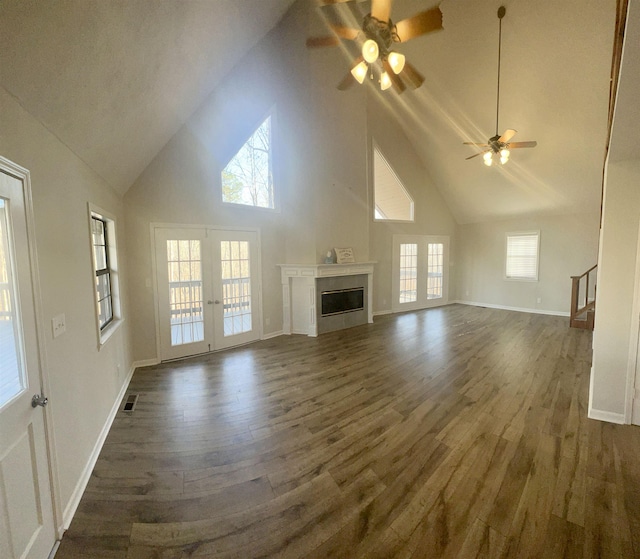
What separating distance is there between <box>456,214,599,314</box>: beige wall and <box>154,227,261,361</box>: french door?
650 centimetres

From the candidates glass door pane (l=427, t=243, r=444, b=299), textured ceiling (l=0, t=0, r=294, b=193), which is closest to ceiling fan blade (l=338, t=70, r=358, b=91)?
textured ceiling (l=0, t=0, r=294, b=193)

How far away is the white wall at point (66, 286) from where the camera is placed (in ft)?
5.02

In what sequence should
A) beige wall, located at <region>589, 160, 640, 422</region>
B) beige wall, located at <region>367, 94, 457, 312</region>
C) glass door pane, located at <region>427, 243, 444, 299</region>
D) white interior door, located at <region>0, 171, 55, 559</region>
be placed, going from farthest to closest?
glass door pane, located at <region>427, 243, 444, 299</region>, beige wall, located at <region>367, 94, 457, 312</region>, beige wall, located at <region>589, 160, 640, 422</region>, white interior door, located at <region>0, 171, 55, 559</region>

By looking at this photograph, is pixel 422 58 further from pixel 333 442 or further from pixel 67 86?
pixel 333 442

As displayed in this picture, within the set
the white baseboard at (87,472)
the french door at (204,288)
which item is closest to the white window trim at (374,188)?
the french door at (204,288)

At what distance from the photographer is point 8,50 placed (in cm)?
114

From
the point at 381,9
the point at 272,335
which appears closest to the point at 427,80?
the point at 381,9

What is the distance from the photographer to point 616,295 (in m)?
2.55

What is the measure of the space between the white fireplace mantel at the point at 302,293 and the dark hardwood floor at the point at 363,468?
173 cm

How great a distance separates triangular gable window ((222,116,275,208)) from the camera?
4.79 m

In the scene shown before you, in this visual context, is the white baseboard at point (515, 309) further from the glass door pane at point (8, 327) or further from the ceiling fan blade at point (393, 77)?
the glass door pane at point (8, 327)

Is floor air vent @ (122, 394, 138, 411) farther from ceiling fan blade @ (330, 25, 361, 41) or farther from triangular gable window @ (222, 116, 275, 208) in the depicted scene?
ceiling fan blade @ (330, 25, 361, 41)

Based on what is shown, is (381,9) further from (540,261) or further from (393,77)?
(540,261)

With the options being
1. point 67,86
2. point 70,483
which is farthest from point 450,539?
point 67,86
